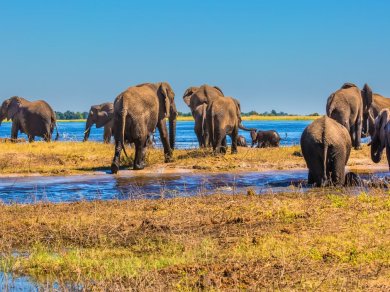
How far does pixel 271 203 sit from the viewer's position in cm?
1317

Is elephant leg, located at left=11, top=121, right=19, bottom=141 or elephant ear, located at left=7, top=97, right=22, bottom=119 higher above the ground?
elephant ear, located at left=7, top=97, right=22, bottom=119

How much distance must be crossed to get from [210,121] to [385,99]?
36.6 feet

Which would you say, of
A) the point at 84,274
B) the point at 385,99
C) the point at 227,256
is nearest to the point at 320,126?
the point at 227,256

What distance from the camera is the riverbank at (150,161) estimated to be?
21.8 m

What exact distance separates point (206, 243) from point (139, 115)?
11.4 metres

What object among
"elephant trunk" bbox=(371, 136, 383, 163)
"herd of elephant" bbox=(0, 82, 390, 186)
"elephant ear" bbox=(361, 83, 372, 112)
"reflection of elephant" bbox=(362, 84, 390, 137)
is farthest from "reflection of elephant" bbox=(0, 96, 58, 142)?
"elephant trunk" bbox=(371, 136, 383, 163)

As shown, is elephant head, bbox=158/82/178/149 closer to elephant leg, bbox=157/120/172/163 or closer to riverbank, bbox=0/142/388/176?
elephant leg, bbox=157/120/172/163

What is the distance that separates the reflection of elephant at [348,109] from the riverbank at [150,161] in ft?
2.64

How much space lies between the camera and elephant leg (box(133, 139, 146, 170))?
69.8 feet

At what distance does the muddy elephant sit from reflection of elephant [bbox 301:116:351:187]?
11.4 m

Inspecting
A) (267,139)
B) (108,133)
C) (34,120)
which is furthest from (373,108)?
(34,120)

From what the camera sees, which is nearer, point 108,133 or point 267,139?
point 108,133

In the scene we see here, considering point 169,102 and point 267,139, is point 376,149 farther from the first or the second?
point 267,139

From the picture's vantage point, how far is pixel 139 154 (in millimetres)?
21516
